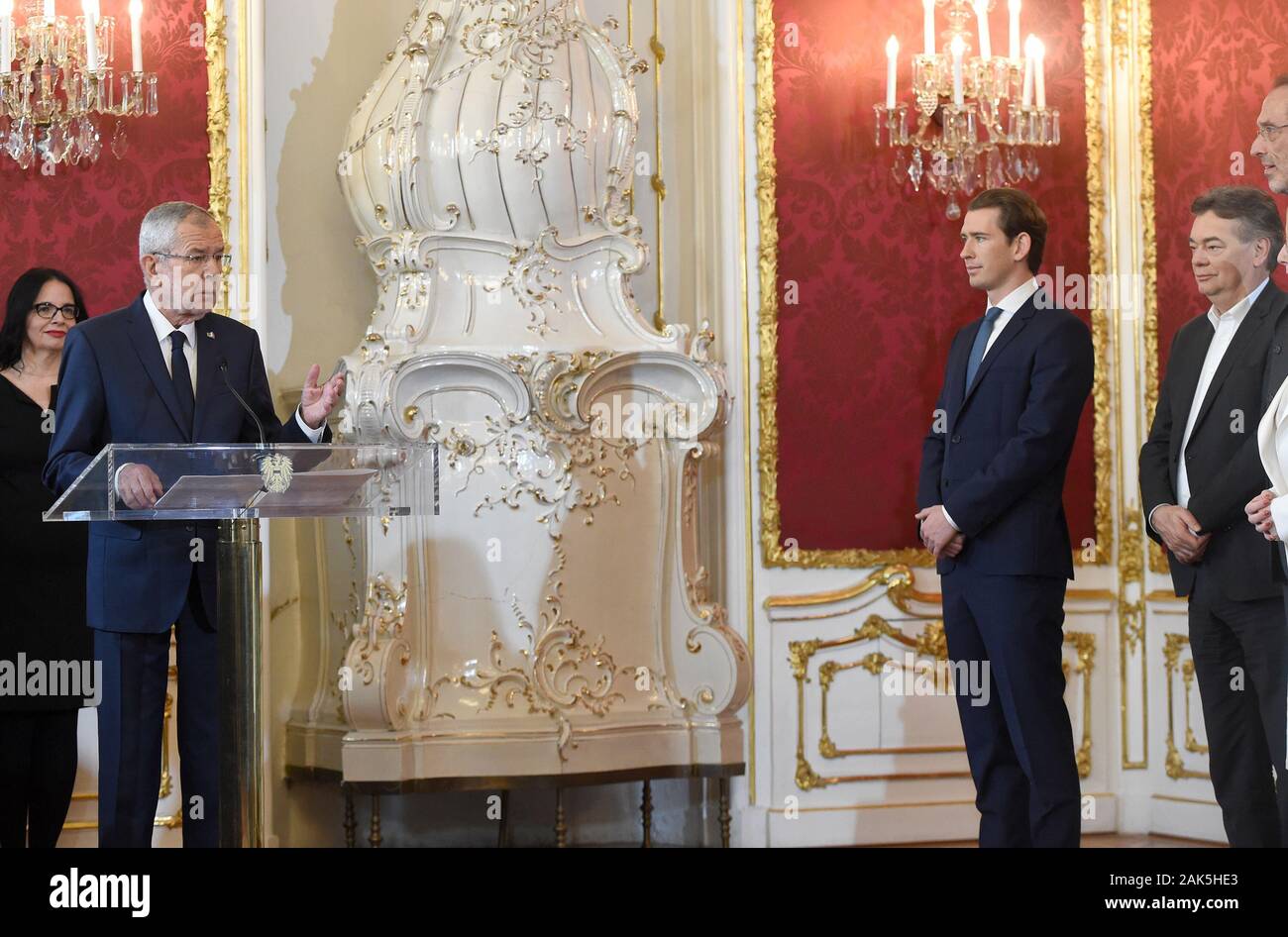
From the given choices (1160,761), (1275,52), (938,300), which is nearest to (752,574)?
(938,300)

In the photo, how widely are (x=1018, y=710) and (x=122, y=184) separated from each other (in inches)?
110

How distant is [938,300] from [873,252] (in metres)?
0.26

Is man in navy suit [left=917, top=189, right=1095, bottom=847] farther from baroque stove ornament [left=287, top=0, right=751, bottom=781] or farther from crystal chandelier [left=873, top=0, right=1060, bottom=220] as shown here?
crystal chandelier [left=873, top=0, right=1060, bottom=220]

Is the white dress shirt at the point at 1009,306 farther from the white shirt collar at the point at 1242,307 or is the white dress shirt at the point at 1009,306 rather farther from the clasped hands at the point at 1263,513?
the clasped hands at the point at 1263,513

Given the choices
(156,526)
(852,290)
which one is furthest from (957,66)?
(156,526)

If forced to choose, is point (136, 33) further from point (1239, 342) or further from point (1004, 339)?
point (1239, 342)

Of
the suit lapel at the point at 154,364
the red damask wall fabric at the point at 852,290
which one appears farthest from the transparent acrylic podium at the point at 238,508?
the red damask wall fabric at the point at 852,290

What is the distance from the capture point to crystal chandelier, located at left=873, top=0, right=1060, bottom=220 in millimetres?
4883

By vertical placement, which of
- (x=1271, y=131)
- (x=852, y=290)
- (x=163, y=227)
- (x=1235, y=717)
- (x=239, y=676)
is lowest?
(x=1235, y=717)

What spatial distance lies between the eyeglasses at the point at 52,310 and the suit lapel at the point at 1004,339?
2.20 metres

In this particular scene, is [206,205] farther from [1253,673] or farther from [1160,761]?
[1160,761]

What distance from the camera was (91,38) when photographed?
4223 millimetres

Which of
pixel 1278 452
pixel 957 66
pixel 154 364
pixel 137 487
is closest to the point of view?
pixel 137 487

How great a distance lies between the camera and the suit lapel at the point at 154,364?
323 cm
